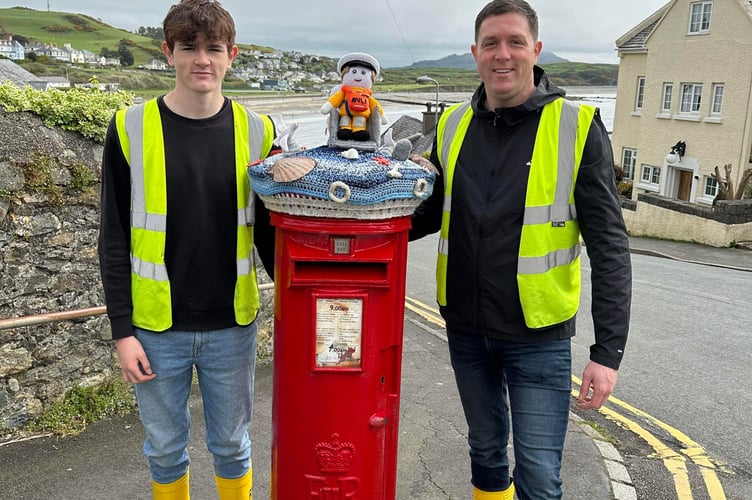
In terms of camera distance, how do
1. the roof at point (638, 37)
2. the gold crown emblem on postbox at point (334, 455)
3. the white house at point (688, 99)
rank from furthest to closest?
the roof at point (638, 37), the white house at point (688, 99), the gold crown emblem on postbox at point (334, 455)

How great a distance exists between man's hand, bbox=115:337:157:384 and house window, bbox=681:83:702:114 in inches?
→ 884

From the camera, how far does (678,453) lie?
3.96 meters

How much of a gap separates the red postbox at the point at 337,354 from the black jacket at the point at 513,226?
0.26m

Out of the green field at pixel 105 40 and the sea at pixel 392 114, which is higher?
the green field at pixel 105 40

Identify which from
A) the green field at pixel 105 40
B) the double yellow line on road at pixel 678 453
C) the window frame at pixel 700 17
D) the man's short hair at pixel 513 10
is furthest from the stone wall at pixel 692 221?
the green field at pixel 105 40

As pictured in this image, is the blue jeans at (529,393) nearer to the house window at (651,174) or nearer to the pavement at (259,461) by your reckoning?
the pavement at (259,461)

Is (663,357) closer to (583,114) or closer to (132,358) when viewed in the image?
(583,114)

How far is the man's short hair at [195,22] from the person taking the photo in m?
2.14

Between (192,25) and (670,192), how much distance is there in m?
23.2

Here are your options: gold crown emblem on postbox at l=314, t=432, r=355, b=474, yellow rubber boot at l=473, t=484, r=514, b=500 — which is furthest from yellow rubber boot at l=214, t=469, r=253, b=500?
yellow rubber boot at l=473, t=484, r=514, b=500

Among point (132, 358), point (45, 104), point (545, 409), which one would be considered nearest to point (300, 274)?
point (132, 358)

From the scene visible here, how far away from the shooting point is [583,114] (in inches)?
88.9

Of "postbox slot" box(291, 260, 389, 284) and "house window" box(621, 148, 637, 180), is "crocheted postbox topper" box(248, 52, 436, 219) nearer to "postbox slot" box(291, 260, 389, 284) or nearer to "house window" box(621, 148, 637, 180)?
"postbox slot" box(291, 260, 389, 284)

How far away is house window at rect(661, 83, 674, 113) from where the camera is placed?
22.2 metres
